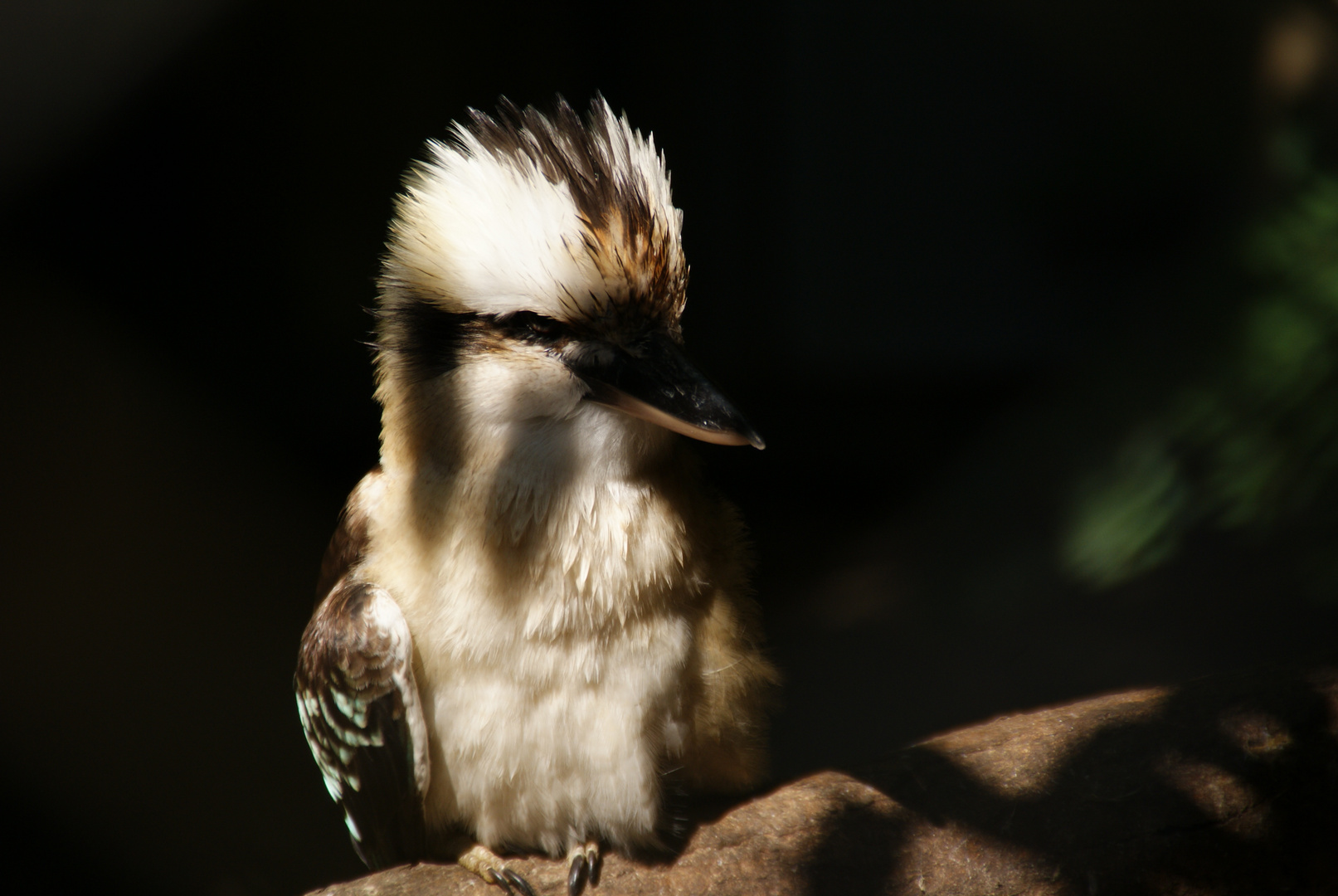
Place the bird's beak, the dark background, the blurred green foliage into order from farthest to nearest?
the dark background → the blurred green foliage → the bird's beak

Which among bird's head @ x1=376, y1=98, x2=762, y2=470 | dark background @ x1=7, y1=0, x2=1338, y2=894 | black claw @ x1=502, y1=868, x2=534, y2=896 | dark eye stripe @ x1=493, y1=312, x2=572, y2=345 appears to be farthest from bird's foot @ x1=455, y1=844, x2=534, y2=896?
dark background @ x1=7, y1=0, x2=1338, y2=894

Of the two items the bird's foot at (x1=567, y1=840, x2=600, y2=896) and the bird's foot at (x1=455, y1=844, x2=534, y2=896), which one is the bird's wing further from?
the bird's foot at (x1=567, y1=840, x2=600, y2=896)

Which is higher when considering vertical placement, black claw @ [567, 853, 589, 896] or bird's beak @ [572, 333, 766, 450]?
bird's beak @ [572, 333, 766, 450]

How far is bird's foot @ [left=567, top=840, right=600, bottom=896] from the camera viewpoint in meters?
1.29

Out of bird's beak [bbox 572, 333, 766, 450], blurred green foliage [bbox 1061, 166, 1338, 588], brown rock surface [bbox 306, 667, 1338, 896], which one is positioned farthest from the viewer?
blurred green foliage [bbox 1061, 166, 1338, 588]

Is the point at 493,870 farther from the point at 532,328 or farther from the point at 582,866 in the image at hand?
the point at 532,328

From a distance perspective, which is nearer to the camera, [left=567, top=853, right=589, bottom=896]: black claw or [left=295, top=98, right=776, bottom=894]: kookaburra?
[left=295, top=98, right=776, bottom=894]: kookaburra

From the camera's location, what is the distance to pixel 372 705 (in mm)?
1259

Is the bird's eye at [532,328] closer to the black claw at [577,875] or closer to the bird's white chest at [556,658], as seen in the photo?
the bird's white chest at [556,658]

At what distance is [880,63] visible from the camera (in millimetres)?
3291

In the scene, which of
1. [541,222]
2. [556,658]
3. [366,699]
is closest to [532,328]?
[541,222]

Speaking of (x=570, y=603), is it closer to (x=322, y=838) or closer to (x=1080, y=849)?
(x=1080, y=849)

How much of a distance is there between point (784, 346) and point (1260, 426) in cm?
204

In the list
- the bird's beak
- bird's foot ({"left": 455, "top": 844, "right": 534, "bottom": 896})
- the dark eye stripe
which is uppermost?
the dark eye stripe
